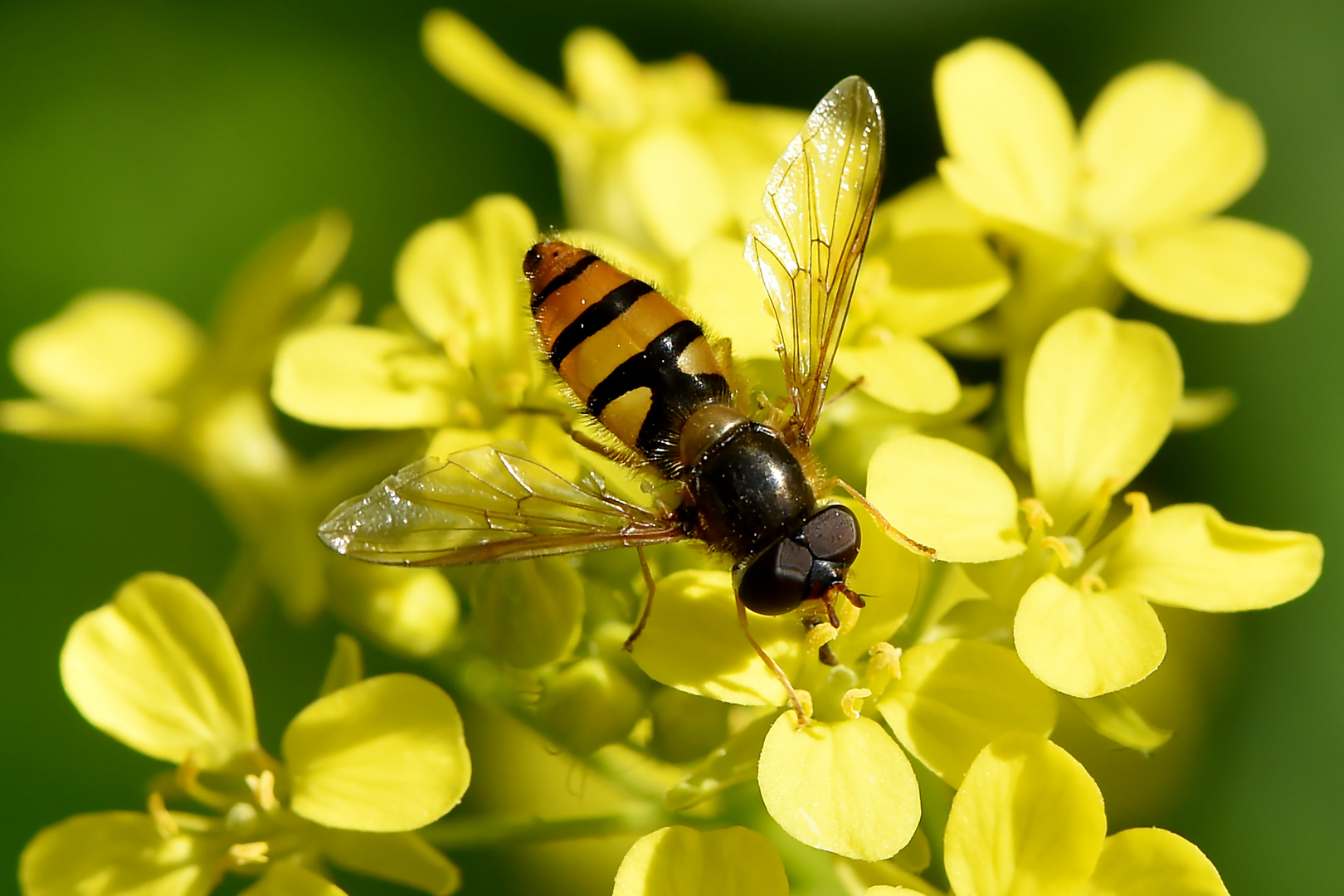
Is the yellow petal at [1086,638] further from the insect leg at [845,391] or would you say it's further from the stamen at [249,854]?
the stamen at [249,854]

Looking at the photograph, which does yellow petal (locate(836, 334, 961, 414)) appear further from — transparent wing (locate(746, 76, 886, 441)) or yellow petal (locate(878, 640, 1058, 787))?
yellow petal (locate(878, 640, 1058, 787))

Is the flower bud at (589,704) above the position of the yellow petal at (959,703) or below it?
below

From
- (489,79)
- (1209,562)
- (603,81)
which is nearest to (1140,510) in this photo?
(1209,562)

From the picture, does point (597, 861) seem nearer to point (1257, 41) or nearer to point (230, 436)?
point (230, 436)

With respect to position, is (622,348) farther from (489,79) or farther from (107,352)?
(107,352)

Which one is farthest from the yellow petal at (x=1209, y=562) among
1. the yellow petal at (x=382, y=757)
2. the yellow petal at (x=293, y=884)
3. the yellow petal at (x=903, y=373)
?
the yellow petal at (x=293, y=884)

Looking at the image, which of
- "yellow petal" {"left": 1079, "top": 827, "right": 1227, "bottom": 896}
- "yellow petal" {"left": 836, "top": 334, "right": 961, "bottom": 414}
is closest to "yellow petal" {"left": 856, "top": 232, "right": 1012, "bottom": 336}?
"yellow petal" {"left": 836, "top": 334, "right": 961, "bottom": 414}

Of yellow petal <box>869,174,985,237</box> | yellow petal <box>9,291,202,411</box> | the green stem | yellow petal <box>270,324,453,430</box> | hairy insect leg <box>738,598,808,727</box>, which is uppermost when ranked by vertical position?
yellow petal <box>869,174,985,237</box>
